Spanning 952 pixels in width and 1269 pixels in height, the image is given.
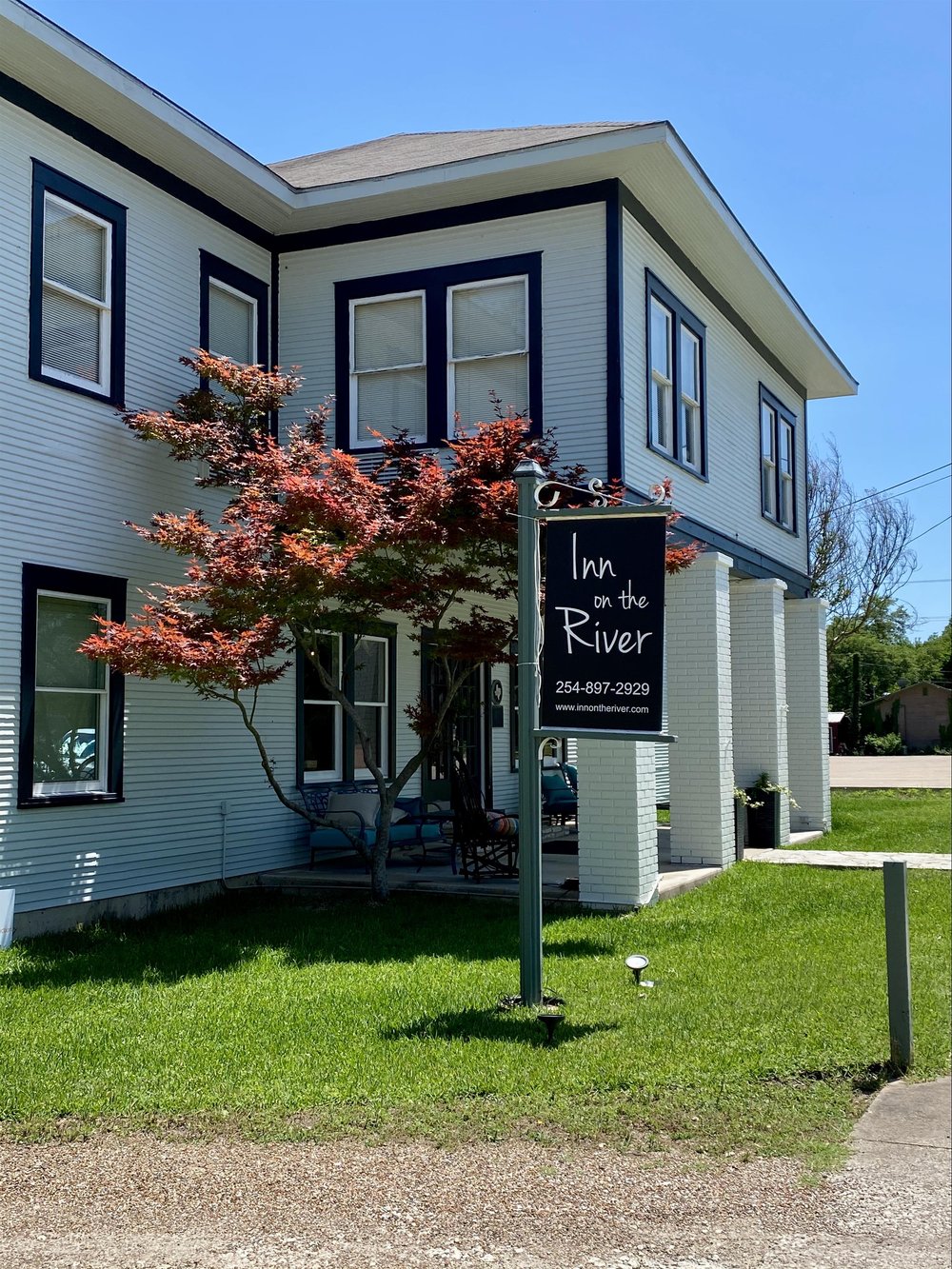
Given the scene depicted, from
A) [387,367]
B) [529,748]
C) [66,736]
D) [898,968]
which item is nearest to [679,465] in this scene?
[387,367]

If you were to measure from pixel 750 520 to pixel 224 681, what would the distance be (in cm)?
925

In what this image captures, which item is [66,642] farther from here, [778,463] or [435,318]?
[778,463]

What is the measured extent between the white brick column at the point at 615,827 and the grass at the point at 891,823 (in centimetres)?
534

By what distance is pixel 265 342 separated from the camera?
13000 mm

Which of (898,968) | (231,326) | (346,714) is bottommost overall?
(898,968)

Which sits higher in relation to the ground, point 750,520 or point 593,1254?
point 750,520

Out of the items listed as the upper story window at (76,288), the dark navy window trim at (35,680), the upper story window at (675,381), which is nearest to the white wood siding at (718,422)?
the upper story window at (675,381)

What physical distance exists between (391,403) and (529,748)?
626cm

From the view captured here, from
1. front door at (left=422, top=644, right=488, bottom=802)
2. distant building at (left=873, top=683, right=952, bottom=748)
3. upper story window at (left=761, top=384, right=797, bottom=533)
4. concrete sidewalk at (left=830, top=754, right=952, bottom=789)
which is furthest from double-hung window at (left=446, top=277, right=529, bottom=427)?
distant building at (left=873, top=683, right=952, bottom=748)

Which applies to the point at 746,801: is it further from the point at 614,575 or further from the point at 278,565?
the point at 614,575

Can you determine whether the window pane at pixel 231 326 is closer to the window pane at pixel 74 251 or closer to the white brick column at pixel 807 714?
the window pane at pixel 74 251

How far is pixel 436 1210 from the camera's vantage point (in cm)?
449

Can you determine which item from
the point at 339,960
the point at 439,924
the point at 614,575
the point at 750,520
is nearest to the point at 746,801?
the point at 750,520

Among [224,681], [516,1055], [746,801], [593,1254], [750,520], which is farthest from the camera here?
[750,520]
